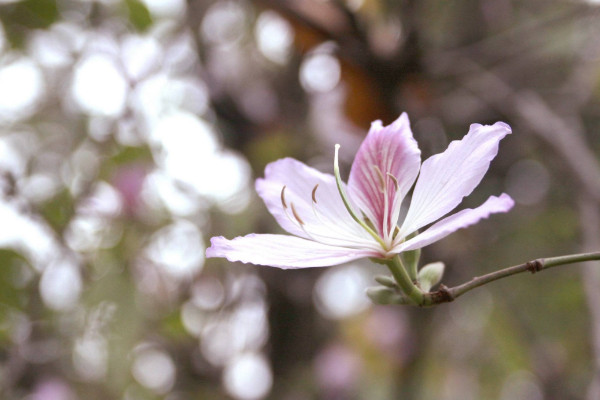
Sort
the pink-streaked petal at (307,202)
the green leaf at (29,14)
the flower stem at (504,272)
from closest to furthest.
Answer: the flower stem at (504,272)
the pink-streaked petal at (307,202)
the green leaf at (29,14)

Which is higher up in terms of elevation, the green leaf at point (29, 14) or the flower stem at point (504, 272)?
the green leaf at point (29, 14)

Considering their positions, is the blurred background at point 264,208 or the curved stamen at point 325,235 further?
the blurred background at point 264,208

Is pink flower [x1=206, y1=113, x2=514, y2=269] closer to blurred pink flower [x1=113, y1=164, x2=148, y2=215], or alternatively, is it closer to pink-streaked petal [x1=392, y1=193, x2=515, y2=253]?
pink-streaked petal [x1=392, y1=193, x2=515, y2=253]

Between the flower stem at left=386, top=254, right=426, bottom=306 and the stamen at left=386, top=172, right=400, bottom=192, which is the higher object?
the stamen at left=386, top=172, right=400, bottom=192

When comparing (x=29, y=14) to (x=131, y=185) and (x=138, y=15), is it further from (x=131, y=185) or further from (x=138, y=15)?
(x=131, y=185)

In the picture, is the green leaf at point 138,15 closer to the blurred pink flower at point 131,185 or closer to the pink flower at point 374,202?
the blurred pink flower at point 131,185

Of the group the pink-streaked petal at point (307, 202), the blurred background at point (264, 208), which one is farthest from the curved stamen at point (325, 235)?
the blurred background at point (264, 208)

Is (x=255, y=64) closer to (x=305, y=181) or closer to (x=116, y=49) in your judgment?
(x=116, y=49)

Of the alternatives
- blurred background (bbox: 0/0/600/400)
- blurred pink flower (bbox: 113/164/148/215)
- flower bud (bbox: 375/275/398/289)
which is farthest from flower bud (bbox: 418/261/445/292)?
blurred pink flower (bbox: 113/164/148/215)
